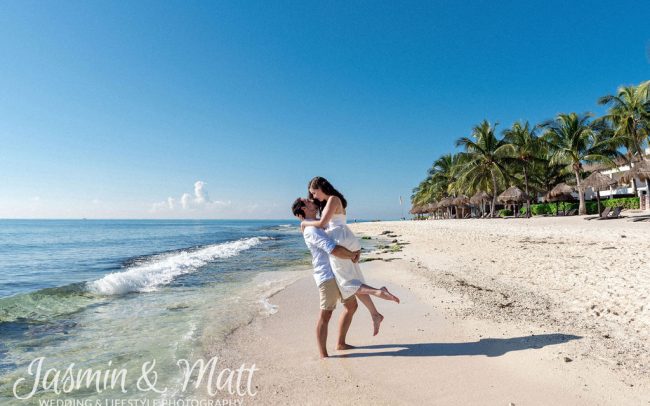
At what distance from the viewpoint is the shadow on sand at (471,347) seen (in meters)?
3.96

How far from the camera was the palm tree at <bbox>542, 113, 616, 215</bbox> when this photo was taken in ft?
97.5

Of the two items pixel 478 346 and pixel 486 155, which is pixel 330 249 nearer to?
pixel 478 346

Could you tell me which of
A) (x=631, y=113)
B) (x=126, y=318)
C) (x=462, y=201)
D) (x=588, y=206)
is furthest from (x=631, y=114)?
(x=126, y=318)

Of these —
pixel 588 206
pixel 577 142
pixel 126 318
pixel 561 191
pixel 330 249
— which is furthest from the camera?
pixel 561 191

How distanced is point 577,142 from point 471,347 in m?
33.7

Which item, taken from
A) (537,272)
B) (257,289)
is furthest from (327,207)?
(537,272)

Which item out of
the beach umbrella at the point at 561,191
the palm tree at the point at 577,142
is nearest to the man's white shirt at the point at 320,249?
the palm tree at the point at 577,142

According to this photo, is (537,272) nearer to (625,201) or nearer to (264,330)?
(264,330)

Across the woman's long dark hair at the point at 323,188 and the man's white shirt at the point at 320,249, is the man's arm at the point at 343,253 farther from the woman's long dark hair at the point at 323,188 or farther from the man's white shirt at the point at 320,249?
the woman's long dark hair at the point at 323,188

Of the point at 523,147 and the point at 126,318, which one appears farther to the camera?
the point at 523,147

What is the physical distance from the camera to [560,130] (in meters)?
31.7

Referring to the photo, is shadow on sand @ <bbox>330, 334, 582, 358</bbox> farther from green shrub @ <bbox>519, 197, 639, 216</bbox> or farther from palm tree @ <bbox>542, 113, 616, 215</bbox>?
green shrub @ <bbox>519, 197, 639, 216</bbox>

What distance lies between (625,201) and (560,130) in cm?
902

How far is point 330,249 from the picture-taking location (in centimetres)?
367
